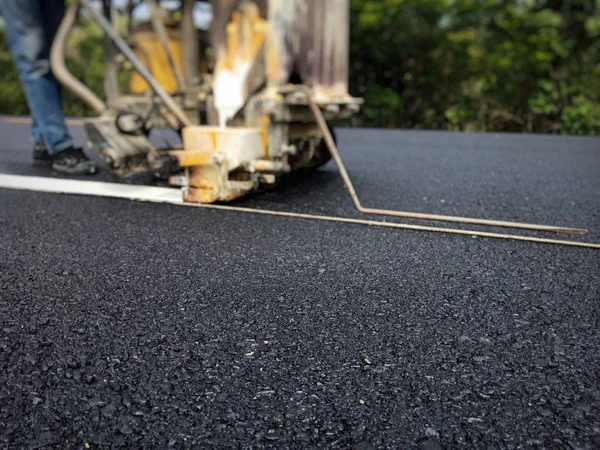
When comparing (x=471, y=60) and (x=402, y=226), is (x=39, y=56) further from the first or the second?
(x=471, y=60)

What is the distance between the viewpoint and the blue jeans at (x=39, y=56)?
3.17 m

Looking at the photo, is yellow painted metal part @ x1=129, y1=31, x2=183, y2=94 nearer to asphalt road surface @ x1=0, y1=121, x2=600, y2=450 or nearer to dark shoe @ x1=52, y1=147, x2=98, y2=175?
dark shoe @ x1=52, y1=147, x2=98, y2=175

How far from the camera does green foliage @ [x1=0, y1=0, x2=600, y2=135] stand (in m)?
7.88

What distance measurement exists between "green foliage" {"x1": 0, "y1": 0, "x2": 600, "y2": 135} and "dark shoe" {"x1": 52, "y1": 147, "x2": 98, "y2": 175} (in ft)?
18.9

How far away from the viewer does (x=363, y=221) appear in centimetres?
225

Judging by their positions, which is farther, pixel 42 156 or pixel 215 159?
pixel 42 156

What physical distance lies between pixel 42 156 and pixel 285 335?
117 inches

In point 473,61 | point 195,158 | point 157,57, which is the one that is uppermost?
point 157,57

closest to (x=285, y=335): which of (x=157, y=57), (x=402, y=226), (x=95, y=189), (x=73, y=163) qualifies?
(x=402, y=226)

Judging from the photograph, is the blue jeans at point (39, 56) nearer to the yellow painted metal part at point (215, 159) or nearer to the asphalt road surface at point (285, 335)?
the asphalt road surface at point (285, 335)

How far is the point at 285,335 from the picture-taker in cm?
124

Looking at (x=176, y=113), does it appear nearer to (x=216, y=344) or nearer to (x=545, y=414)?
(x=216, y=344)

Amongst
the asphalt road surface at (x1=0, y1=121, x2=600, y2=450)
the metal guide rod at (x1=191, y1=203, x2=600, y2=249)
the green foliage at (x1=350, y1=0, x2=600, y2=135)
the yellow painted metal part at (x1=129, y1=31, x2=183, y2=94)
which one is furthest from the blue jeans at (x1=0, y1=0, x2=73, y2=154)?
the green foliage at (x1=350, y1=0, x2=600, y2=135)

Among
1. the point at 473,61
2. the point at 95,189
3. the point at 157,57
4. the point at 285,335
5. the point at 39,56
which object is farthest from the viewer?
the point at 473,61
